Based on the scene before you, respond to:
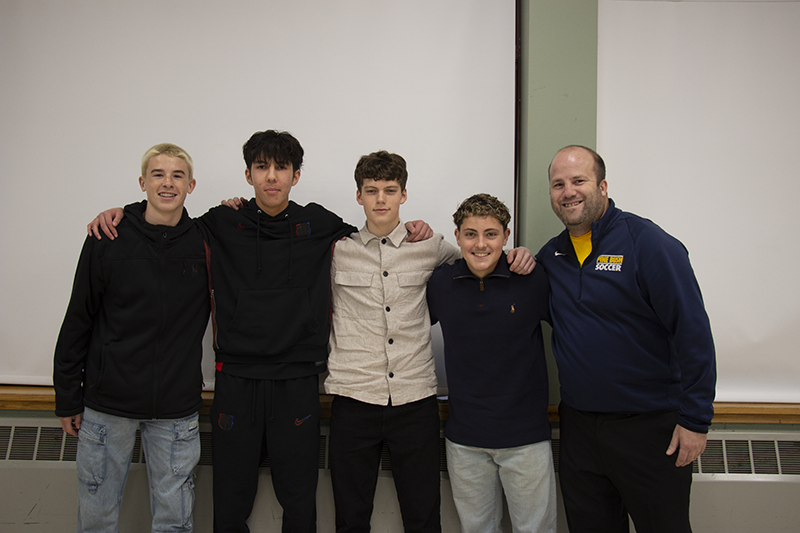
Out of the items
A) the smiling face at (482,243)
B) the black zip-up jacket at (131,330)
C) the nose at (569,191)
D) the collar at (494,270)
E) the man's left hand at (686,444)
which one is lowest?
the man's left hand at (686,444)

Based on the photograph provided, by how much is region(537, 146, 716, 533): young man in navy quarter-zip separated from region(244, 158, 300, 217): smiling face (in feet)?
3.38

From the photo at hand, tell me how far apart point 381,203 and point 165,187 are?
806mm

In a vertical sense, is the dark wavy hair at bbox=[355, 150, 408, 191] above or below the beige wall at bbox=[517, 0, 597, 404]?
below

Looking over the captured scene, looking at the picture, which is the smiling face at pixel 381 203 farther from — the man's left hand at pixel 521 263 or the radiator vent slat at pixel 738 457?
the radiator vent slat at pixel 738 457

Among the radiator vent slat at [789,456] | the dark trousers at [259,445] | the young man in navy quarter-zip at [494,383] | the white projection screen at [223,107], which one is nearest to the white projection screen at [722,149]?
the radiator vent slat at [789,456]

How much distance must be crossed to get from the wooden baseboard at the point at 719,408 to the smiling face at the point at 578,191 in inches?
33.6

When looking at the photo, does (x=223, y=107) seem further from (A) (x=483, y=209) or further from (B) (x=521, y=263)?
(B) (x=521, y=263)

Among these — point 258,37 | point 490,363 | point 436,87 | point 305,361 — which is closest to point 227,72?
point 258,37

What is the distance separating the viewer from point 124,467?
5.08 feet

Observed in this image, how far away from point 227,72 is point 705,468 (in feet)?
9.43

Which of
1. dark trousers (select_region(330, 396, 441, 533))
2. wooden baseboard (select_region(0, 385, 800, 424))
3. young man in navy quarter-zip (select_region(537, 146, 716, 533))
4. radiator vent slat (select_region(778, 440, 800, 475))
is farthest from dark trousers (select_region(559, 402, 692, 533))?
radiator vent slat (select_region(778, 440, 800, 475))

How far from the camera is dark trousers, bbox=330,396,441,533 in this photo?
1.57 meters

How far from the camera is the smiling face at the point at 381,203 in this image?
1.61m

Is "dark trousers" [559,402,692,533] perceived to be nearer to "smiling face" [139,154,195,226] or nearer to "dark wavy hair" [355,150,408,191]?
"dark wavy hair" [355,150,408,191]
